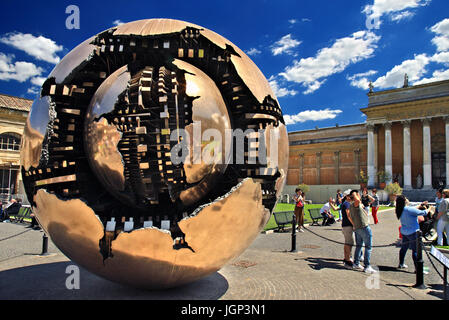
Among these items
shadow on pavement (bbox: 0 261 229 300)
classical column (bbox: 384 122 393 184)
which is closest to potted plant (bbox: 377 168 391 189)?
classical column (bbox: 384 122 393 184)

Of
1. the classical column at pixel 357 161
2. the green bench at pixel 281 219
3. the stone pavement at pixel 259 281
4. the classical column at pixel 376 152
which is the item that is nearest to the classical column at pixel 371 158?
the classical column at pixel 376 152

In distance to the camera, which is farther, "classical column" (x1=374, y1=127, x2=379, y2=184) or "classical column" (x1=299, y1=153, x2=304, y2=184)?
"classical column" (x1=299, y1=153, x2=304, y2=184)

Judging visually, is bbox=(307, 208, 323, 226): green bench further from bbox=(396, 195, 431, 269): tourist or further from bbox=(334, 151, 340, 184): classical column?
bbox=(334, 151, 340, 184): classical column

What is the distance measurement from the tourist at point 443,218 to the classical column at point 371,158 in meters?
38.2

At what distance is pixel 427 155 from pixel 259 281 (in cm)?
4651

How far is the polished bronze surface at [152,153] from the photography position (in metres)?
3.53

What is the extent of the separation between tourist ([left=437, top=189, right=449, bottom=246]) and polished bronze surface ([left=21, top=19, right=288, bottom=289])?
7885mm

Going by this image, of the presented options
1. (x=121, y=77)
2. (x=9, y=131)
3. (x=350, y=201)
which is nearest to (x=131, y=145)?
(x=121, y=77)

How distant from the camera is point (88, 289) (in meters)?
4.88

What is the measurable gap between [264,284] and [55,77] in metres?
4.55

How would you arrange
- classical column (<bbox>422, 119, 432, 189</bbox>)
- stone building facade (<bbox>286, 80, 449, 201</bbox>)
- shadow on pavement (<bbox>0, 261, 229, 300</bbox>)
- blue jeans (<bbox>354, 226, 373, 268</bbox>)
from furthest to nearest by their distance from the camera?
stone building facade (<bbox>286, 80, 449, 201</bbox>)
classical column (<bbox>422, 119, 432, 189</bbox>)
blue jeans (<bbox>354, 226, 373, 268</bbox>)
shadow on pavement (<bbox>0, 261, 229, 300</bbox>)

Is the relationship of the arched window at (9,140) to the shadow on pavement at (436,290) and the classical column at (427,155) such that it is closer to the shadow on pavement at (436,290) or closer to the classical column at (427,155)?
the shadow on pavement at (436,290)

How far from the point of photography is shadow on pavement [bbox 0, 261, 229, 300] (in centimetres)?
446

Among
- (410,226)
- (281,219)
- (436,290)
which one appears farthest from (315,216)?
(436,290)
